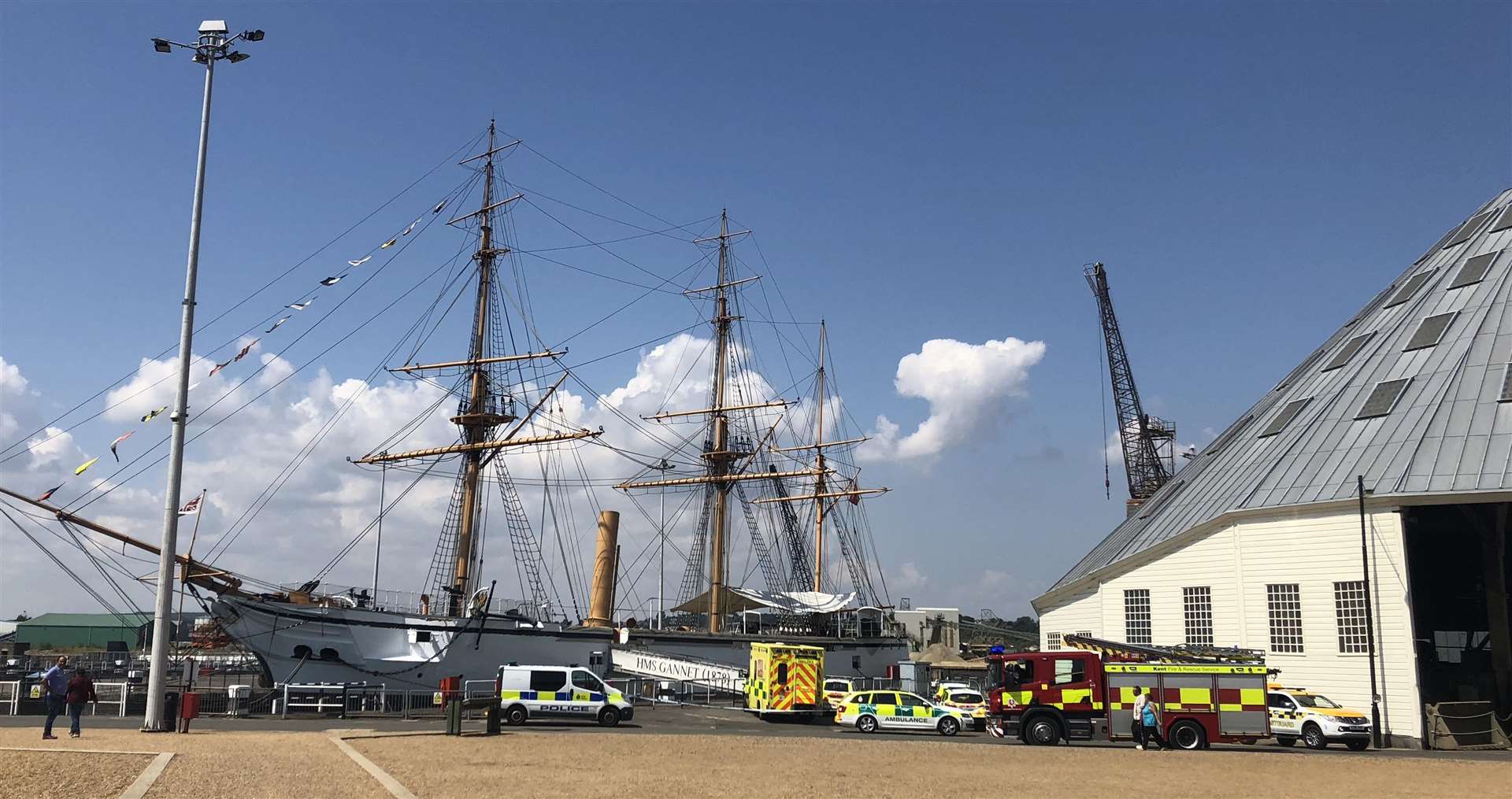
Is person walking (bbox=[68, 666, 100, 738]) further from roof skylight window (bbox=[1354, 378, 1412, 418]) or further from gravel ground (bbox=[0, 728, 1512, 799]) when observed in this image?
roof skylight window (bbox=[1354, 378, 1412, 418])

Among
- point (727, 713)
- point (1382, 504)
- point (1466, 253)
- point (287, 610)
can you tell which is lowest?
point (727, 713)

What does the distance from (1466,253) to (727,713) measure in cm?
3313

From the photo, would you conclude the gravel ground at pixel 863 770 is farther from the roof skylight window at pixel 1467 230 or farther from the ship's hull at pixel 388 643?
the roof skylight window at pixel 1467 230

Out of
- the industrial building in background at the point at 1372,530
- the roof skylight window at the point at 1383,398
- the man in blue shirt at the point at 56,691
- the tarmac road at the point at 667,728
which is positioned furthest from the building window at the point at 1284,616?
the man in blue shirt at the point at 56,691

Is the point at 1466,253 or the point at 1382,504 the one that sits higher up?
the point at 1466,253

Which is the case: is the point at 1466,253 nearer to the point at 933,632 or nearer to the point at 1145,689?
the point at 1145,689

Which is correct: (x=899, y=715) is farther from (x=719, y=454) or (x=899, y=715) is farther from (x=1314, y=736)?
(x=719, y=454)

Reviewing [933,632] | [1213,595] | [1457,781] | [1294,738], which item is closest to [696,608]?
[933,632]

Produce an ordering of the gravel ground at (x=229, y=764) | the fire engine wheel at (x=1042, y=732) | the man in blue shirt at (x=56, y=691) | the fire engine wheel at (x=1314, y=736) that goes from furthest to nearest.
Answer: the fire engine wheel at (x=1314, y=736), the fire engine wheel at (x=1042, y=732), the man in blue shirt at (x=56, y=691), the gravel ground at (x=229, y=764)

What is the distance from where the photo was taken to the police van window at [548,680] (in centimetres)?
2869

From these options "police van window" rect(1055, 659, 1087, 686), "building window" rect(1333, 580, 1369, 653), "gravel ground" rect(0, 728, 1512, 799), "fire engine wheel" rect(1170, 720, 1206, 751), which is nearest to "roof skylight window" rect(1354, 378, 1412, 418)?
"building window" rect(1333, 580, 1369, 653)

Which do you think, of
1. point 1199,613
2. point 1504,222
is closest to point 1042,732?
point 1199,613

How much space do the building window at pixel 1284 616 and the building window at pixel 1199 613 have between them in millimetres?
2110

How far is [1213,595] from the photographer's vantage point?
3384cm
